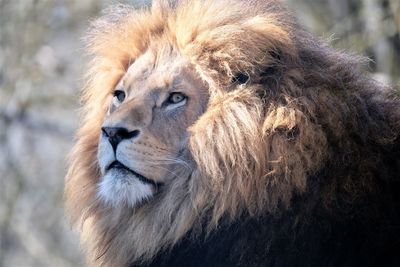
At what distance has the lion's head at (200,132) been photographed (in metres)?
3.70

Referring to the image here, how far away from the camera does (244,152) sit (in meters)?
3.75

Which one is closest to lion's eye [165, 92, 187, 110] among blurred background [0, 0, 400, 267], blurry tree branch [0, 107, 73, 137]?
blurred background [0, 0, 400, 267]

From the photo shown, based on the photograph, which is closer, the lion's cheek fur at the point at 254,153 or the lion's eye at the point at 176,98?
the lion's cheek fur at the point at 254,153

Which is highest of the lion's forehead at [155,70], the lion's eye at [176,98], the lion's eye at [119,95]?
the lion's forehead at [155,70]

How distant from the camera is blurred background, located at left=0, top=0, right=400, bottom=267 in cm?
1040

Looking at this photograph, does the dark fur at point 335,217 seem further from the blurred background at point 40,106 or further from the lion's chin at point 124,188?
the blurred background at point 40,106

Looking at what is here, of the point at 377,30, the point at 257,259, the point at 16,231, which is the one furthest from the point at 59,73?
the point at 257,259

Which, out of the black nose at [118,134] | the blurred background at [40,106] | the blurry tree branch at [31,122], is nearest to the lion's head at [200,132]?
the black nose at [118,134]

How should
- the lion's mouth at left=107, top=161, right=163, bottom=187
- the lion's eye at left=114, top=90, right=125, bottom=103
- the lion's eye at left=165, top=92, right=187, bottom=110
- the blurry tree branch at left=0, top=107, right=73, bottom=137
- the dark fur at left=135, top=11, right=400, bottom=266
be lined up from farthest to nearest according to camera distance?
1. the blurry tree branch at left=0, top=107, right=73, bottom=137
2. the lion's eye at left=114, top=90, right=125, bottom=103
3. the lion's eye at left=165, top=92, right=187, bottom=110
4. the lion's mouth at left=107, top=161, right=163, bottom=187
5. the dark fur at left=135, top=11, right=400, bottom=266

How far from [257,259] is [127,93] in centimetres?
99

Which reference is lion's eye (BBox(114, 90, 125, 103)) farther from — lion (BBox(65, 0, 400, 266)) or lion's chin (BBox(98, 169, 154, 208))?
lion's chin (BBox(98, 169, 154, 208))

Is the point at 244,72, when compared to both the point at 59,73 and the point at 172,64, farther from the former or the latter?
the point at 59,73

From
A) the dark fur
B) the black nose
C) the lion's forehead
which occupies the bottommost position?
the dark fur

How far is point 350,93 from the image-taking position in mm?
3840
